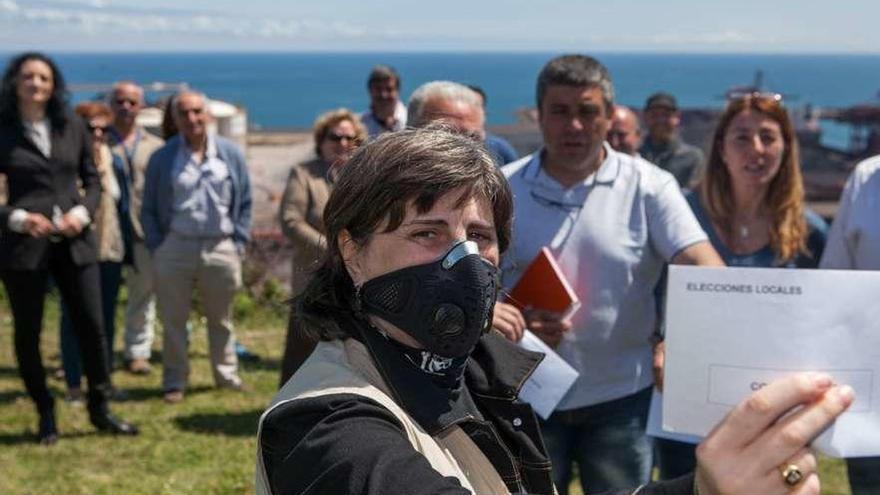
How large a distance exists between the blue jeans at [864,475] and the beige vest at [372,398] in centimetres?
209

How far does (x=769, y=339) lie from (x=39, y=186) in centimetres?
512

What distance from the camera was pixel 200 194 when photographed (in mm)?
6941

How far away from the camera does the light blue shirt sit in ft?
22.7

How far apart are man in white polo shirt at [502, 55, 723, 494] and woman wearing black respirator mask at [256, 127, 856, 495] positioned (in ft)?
5.39

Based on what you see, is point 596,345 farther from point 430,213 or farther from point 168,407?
point 168,407

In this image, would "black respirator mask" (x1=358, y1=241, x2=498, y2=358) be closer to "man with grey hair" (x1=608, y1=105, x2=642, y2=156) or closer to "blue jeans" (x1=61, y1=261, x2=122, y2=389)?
"blue jeans" (x1=61, y1=261, x2=122, y2=389)

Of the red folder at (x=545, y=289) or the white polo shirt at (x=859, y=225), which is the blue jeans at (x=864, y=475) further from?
the red folder at (x=545, y=289)

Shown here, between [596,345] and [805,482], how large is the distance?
7.58ft

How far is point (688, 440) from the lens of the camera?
3.90 m

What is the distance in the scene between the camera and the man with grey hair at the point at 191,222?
6930 mm

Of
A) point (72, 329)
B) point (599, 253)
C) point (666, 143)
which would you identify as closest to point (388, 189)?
point (599, 253)

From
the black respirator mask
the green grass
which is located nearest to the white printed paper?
the black respirator mask

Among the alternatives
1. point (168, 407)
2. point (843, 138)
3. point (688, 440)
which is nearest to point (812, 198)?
point (168, 407)

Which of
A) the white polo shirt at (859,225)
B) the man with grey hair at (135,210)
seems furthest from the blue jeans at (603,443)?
the man with grey hair at (135,210)
